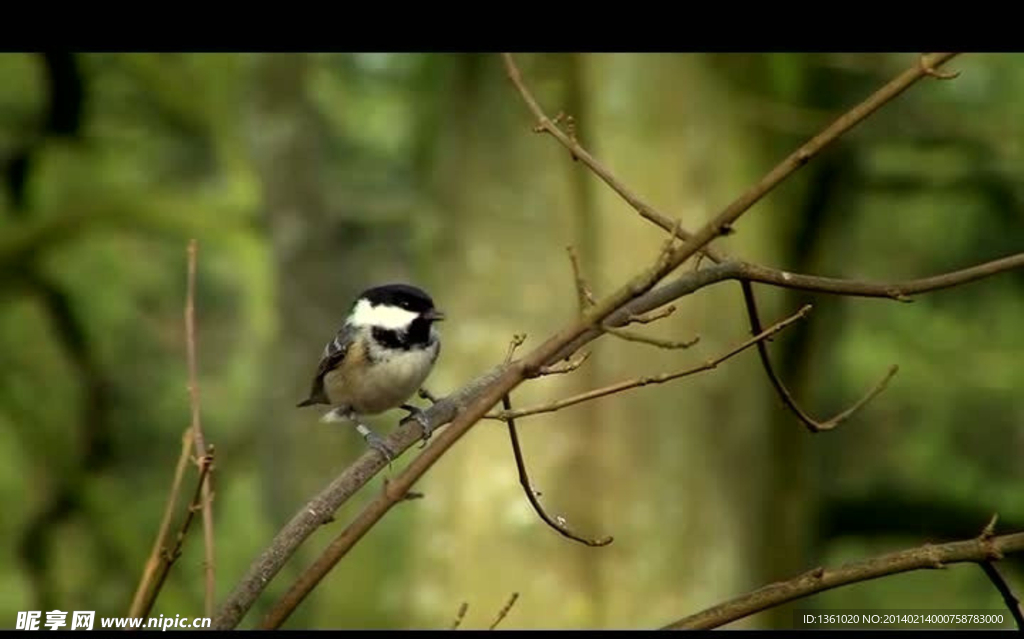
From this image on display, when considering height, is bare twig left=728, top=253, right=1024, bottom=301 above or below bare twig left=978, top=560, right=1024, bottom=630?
above

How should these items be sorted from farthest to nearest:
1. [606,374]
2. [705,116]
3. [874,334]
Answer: [874,334], [705,116], [606,374]

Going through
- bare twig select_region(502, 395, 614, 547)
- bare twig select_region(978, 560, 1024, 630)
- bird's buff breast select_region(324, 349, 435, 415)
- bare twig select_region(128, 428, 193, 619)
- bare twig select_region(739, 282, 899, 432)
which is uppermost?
bird's buff breast select_region(324, 349, 435, 415)

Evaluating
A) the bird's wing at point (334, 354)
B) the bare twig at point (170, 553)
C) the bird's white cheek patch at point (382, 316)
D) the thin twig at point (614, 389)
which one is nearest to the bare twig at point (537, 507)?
the thin twig at point (614, 389)

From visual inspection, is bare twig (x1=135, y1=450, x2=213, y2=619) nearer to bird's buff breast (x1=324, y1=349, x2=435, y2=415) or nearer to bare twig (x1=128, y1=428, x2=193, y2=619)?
bare twig (x1=128, y1=428, x2=193, y2=619)

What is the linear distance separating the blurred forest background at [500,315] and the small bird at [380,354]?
61.4 inches

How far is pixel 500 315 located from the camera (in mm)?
5176

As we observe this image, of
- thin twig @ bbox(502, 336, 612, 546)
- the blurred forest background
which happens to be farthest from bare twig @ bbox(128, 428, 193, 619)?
the blurred forest background

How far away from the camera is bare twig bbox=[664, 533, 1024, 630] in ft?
5.57

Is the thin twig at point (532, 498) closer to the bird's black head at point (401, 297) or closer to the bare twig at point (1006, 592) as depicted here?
the bare twig at point (1006, 592)

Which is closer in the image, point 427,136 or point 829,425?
point 829,425

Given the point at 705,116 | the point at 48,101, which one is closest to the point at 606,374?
the point at 705,116

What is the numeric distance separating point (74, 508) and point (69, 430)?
0.53m
